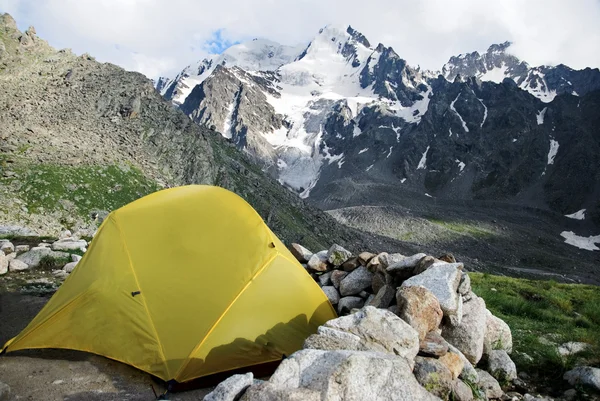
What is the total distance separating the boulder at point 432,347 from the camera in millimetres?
6293

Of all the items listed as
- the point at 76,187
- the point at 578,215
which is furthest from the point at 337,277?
the point at 578,215

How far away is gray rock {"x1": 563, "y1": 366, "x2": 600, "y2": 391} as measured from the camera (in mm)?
6918

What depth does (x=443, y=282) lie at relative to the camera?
8008 millimetres

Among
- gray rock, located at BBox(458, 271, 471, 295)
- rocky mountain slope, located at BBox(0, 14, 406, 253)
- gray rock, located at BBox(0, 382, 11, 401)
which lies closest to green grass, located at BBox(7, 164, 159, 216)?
rocky mountain slope, located at BBox(0, 14, 406, 253)

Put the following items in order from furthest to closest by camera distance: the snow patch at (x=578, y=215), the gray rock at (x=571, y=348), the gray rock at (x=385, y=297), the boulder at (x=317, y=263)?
the snow patch at (x=578, y=215) < the boulder at (x=317, y=263) < the gray rock at (x=571, y=348) < the gray rock at (x=385, y=297)

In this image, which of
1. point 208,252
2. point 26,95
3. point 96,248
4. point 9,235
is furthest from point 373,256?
point 26,95

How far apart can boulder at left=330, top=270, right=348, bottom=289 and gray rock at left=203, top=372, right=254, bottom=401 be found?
6.18m

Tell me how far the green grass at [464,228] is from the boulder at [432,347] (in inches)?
5069

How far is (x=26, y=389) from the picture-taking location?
6457 millimetres

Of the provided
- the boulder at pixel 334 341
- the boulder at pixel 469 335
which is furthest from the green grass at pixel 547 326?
the boulder at pixel 334 341

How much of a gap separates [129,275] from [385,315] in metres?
5.68

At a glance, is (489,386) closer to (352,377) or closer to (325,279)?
(352,377)

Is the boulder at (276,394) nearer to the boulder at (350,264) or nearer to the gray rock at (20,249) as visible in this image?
the boulder at (350,264)

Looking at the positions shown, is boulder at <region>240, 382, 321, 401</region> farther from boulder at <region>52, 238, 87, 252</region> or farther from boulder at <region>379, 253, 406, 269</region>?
boulder at <region>52, 238, 87, 252</region>
